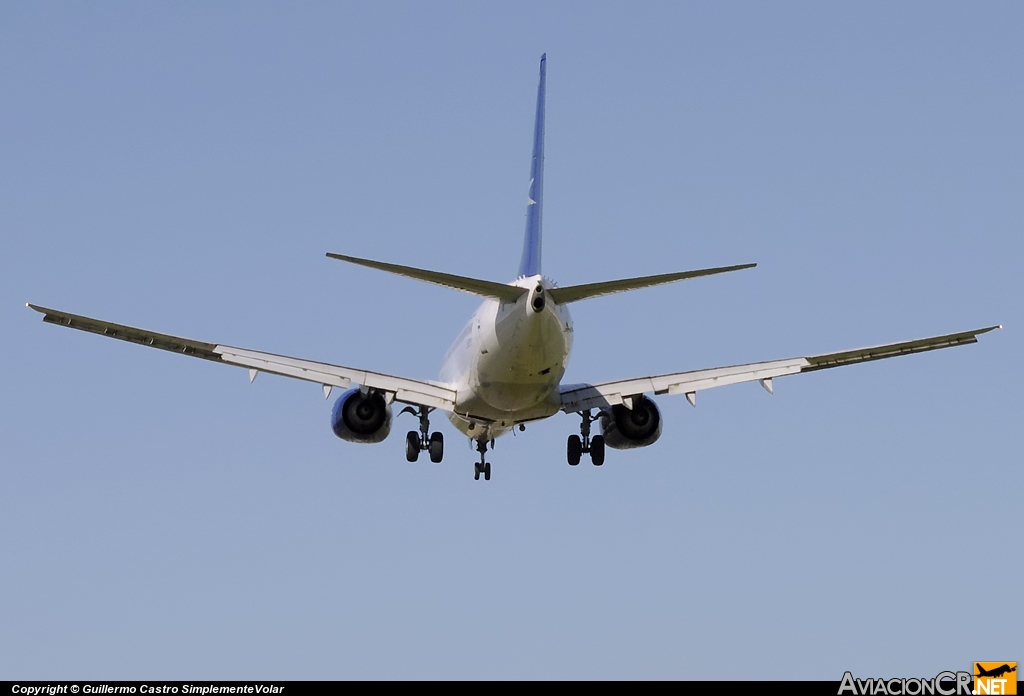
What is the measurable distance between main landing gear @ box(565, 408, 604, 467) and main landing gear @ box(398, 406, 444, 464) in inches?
142

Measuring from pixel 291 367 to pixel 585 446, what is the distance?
8511 millimetres

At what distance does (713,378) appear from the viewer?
46.9 m

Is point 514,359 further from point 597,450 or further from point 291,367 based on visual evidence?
point 291,367

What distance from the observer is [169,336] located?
144 ft

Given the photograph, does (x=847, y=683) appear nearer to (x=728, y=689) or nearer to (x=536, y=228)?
(x=728, y=689)

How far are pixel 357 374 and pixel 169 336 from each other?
5.43m

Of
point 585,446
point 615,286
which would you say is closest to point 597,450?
point 585,446

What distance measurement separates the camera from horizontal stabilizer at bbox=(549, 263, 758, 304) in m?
39.7

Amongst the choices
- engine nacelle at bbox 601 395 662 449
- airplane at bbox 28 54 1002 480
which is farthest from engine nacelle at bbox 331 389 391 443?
engine nacelle at bbox 601 395 662 449

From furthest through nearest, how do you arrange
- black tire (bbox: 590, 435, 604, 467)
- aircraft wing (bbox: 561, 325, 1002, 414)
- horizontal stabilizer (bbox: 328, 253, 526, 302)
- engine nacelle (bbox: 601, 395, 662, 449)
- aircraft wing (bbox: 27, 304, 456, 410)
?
black tire (bbox: 590, 435, 604, 467)
engine nacelle (bbox: 601, 395, 662, 449)
aircraft wing (bbox: 561, 325, 1002, 414)
aircraft wing (bbox: 27, 304, 456, 410)
horizontal stabilizer (bbox: 328, 253, 526, 302)

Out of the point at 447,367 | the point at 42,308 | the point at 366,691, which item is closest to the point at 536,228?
the point at 447,367

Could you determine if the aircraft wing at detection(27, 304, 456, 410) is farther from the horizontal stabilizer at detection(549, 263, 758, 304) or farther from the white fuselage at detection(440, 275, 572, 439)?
the horizontal stabilizer at detection(549, 263, 758, 304)

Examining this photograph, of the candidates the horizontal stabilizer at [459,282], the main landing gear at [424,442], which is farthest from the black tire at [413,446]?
the horizontal stabilizer at [459,282]

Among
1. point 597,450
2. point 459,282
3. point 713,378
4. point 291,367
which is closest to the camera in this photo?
point 459,282
